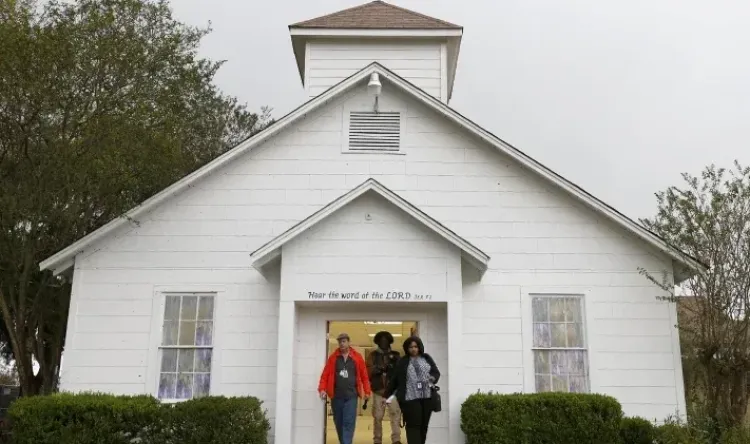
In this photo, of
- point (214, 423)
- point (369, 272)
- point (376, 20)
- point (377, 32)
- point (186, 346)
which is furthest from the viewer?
point (376, 20)

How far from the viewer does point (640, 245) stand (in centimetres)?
1311

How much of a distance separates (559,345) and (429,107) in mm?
5058

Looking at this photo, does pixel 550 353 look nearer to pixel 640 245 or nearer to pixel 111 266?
pixel 640 245

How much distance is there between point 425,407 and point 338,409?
4.96 feet

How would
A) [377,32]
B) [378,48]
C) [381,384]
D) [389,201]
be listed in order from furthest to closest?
1. [378,48]
2. [377,32]
3. [381,384]
4. [389,201]

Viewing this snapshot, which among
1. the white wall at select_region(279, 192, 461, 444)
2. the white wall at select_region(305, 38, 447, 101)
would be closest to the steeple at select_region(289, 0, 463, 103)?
the white wall at select_region(305, 38, 447, 101)

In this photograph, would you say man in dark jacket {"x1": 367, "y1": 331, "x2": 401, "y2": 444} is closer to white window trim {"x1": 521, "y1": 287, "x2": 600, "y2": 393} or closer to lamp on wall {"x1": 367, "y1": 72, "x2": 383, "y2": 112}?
white window trim {"x1": 521, "y1": 287, "x2": 600, "y2": 393}

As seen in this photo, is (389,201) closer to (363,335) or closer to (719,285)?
(719,285)

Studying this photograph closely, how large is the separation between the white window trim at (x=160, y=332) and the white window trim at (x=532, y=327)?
17.6ft

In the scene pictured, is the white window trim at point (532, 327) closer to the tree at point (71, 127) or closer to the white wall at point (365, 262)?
the white wall at point (365, 262)

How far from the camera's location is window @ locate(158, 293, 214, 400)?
41.7 ft

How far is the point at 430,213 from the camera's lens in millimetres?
13516

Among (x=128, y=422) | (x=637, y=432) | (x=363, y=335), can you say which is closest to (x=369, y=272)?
(x=128, y=422)

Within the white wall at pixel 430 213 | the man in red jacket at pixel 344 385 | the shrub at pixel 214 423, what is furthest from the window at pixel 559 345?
the shrub at pixel 214 423
